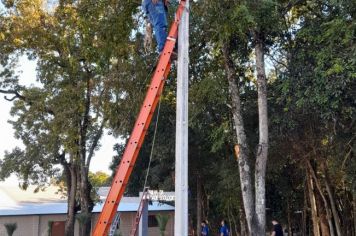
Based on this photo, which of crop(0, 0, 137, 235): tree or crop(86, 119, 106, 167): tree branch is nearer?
crop(0, 0, 137, 235): tree

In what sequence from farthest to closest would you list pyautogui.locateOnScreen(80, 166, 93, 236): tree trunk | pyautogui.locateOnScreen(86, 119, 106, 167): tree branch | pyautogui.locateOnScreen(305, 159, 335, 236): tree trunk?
pyautogui.locateOnScreen(80, 166, 93, 236): tree trunk
pyautogui.locateOnScreen(86, 119, 106, 167): tree branch
pyautogui.locateOnScreen(305, 159, 335, 236): tree trunk

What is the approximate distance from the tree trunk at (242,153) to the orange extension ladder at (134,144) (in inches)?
233

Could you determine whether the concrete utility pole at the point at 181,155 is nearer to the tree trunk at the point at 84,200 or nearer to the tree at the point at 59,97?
the tree at the point at 59,97

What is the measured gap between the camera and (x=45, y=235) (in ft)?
97.9

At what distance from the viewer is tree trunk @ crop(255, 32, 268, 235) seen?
32.6ft

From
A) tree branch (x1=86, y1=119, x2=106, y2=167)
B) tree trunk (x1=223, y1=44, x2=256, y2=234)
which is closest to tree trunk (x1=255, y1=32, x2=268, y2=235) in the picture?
tree trunk (x1=223, y1=44, x2=256, y2=234)

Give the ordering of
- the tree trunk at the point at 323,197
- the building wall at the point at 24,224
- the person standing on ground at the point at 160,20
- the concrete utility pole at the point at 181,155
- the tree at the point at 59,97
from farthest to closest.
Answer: the building wall at the point at 24,224 → the tree trunk at the point at 323,197 → the tree at the point at 59,97 → the person standing on ground at the point at 160,20 → the concrete utility pole at the point at 181,155

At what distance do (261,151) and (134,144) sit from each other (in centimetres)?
619

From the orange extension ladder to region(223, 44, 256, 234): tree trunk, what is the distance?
593cm

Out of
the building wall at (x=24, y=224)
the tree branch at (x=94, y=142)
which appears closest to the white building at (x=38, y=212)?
the building wall at (x=24, y=224)

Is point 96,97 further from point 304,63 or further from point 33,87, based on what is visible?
point 304,63

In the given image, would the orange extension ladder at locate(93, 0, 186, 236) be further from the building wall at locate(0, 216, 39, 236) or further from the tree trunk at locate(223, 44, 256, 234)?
the building wall at locate(0, 216, 39, 236)

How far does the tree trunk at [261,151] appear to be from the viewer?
32.6 ft

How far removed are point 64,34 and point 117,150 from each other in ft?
27.9
